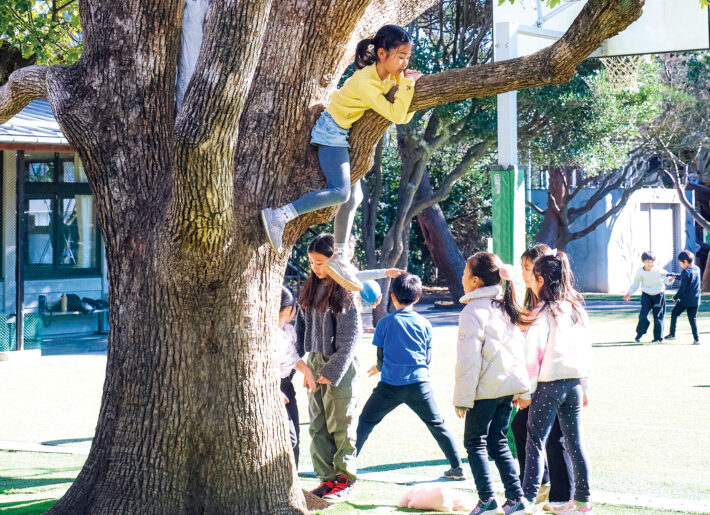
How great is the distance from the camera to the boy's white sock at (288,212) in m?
5.25

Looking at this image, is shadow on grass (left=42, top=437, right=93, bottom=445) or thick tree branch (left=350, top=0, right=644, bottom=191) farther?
shadow on grass (left=42, top=437, right=93, bottom=445)

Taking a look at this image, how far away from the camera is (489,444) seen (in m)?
5.90

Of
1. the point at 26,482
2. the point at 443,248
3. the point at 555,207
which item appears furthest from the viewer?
the point at 555,207

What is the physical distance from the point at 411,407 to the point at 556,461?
1317mm

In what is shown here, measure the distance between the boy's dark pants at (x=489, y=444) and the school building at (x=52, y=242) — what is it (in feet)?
46.9

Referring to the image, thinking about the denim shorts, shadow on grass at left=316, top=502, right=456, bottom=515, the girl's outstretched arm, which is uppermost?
the girl's outstretched arm

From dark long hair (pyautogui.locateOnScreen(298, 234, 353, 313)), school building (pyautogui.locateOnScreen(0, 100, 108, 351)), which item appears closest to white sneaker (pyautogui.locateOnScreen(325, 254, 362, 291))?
dark long hair (pyautogui.locateOnScreen(298, 234, 353, 313))

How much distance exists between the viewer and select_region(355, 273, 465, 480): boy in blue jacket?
23.1 ft

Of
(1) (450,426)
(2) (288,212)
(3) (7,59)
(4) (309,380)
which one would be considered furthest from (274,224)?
(3) (7,59)

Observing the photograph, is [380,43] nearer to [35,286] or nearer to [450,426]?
[450,426]

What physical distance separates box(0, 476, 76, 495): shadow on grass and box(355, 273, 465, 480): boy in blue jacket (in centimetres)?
230

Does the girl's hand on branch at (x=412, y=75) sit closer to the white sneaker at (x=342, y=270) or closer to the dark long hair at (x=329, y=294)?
the white sneaker at (x=342, y=270)

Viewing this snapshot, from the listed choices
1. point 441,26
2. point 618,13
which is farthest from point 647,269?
point 618,13

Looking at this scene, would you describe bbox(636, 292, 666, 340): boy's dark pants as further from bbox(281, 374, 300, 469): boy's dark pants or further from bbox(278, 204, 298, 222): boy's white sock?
bbox(278, 204, 298, 222): boy's white sock
